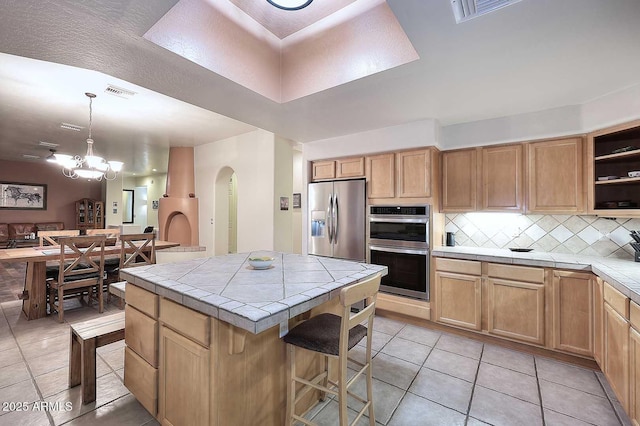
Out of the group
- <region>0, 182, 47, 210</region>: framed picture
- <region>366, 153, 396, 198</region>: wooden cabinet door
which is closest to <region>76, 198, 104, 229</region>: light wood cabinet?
<region>0, 182, 47, 210</region>: framed picture

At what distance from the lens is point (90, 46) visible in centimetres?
178

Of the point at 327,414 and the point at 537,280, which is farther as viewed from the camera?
the point at 537,280

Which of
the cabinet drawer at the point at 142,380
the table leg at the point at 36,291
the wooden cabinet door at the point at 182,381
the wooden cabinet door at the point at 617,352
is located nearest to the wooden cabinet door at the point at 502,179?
the wooden cabinet door at the point at 617,352

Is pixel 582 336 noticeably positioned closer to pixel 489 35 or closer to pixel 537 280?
pixel 537 280

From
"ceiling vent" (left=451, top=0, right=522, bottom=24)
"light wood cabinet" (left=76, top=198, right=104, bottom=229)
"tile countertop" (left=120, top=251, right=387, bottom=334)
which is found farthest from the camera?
"light wood cabinet" (left=76, top=198, right=104, bottom=229)

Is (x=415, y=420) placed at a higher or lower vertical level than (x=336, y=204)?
lower

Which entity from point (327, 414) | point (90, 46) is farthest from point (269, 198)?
point (327, 414)

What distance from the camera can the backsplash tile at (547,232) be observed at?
8.88 ft

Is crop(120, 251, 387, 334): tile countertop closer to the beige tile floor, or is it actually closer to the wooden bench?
the wooden bench

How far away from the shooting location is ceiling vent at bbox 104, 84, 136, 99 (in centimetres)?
303

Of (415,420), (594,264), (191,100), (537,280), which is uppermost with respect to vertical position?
(191,100)

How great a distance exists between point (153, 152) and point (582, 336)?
772 cm

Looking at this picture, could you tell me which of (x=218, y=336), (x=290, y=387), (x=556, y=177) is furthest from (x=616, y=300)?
(x=218, y=336)

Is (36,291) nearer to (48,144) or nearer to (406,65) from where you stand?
(48,144)
